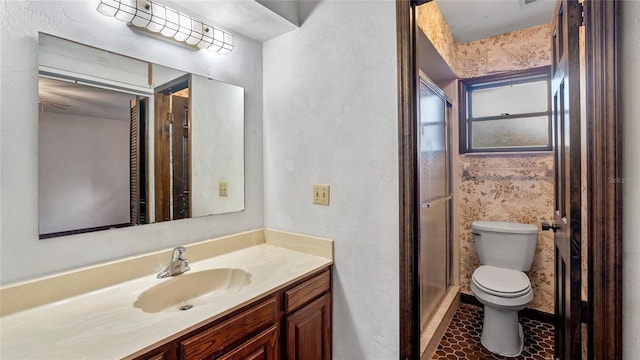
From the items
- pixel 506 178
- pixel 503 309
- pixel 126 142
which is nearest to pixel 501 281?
pixel 503 309

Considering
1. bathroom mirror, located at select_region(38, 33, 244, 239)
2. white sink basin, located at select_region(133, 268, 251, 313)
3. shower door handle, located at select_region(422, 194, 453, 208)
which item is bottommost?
white sink basin, located at select_region(133, 268, 251, 313)

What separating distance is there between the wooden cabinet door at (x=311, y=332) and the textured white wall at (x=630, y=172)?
3.58 ft

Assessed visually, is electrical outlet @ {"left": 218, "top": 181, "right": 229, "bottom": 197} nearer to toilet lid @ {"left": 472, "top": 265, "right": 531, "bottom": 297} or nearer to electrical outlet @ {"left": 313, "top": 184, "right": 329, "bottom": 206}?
electrical outlet @ {"left": 313, "top": 184, "right": 329, "bottom": 206}

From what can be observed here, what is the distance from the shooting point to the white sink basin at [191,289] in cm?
118

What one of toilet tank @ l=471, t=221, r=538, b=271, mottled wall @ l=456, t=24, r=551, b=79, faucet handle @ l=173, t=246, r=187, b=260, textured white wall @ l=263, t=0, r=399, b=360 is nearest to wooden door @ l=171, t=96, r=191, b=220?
faucet handle @ l=173, t=246, r=187, b=260

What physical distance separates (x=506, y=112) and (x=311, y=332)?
2.47m

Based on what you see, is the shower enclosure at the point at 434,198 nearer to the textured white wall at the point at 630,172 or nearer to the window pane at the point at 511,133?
the window pane at the point at 511,133

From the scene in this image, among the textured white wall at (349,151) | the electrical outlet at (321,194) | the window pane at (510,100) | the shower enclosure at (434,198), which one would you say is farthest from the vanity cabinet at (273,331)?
the window pane at (510,100)

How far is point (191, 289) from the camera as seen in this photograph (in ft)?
4.36

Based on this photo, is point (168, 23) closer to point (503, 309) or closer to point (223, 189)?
point (223, 189)

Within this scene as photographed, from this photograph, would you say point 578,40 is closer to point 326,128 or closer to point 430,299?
point 326,128

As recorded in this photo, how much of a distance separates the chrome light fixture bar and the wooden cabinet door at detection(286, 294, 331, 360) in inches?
56.2

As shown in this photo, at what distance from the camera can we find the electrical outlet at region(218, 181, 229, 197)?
1.64 meters

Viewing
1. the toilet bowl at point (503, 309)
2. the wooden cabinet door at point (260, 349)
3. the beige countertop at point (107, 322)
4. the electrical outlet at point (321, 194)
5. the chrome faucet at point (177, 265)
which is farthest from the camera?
the toilet bowl at point (503, 309)
